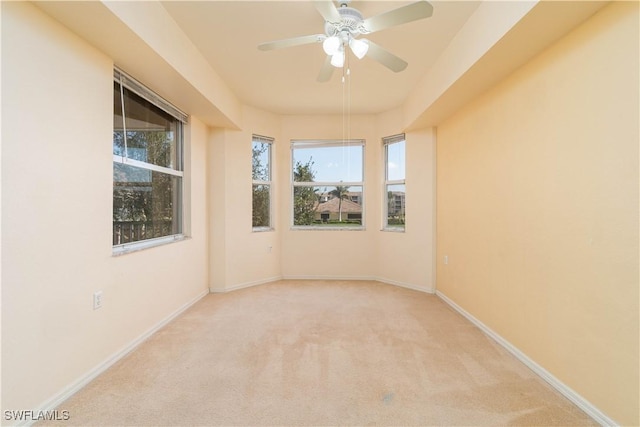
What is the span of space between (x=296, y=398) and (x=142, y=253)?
1.72m

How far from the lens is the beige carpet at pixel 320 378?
1621 mm

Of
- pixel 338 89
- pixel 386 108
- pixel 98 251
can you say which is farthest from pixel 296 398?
pixel 386 108

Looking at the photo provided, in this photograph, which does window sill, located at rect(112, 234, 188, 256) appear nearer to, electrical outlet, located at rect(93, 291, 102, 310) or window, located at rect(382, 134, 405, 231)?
electrical outlet, located at rect(93, 291, 102, 310)

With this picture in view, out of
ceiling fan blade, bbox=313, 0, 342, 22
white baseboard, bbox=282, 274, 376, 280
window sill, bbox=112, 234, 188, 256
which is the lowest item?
white baseboard, bbox=282, 274, 376, 280

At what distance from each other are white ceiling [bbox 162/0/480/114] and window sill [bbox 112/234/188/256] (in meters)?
1.78

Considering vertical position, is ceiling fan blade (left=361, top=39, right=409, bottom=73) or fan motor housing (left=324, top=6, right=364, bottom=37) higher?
fan motor housing (left=324, top=6, right=364, bottom=37)

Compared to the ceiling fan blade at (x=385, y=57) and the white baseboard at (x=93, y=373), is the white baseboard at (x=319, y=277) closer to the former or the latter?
the white baseboard at (x=93, y=373)

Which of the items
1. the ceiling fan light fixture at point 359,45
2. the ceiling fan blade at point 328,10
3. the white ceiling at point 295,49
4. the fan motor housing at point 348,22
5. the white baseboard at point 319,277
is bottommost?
the white baseboard at point 319,277

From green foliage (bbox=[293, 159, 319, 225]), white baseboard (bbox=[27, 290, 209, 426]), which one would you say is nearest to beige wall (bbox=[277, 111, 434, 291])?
green foliage (bbox=[293, 159, 319, 225])

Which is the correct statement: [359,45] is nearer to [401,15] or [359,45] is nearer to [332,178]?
[401,15]

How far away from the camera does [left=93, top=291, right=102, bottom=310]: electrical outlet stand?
1991mm

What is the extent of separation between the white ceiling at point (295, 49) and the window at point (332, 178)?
760 millimetres

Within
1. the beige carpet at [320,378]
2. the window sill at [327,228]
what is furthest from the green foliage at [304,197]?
the beige carpet at [320,378]

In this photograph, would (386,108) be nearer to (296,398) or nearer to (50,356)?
(296,398)
